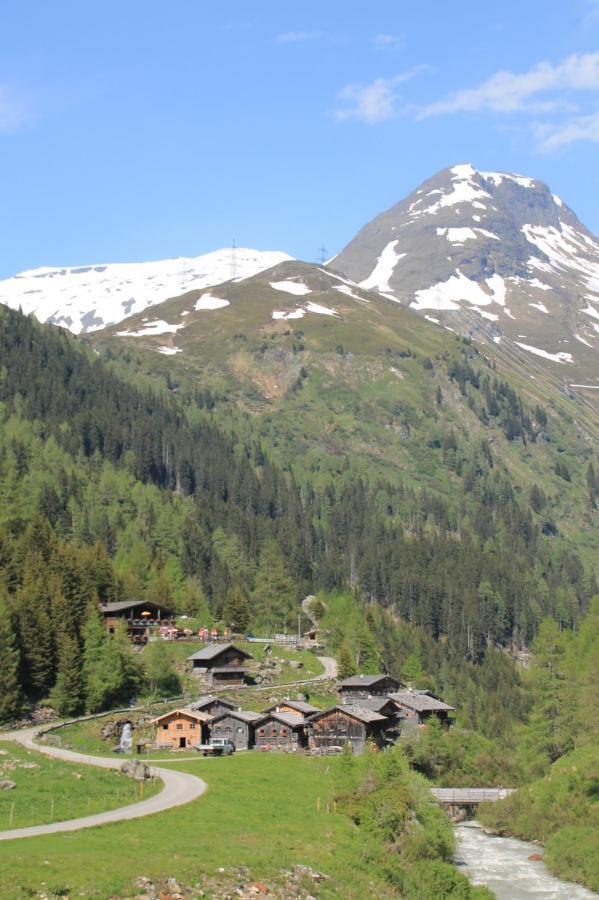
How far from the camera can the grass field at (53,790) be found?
53.9 meters

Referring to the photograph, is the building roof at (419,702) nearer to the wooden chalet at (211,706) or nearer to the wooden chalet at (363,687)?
the wooden chalet at (363,687)

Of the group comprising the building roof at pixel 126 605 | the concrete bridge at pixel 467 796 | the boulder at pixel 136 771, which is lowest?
the concrete bridge at pixel 467 796

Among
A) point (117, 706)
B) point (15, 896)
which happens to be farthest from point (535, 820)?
point (15, 896)

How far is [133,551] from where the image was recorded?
166 metres

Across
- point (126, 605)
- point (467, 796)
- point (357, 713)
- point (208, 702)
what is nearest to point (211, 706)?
point (208, 702)

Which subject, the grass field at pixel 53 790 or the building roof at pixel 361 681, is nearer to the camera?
the grass field at pixel 53 790

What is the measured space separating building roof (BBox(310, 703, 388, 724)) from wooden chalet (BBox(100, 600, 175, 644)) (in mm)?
30491

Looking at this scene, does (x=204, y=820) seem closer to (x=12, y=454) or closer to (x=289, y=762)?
(x=289, y=762)

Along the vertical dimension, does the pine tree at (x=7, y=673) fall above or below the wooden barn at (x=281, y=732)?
above

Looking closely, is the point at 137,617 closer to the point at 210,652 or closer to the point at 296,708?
the point at 210,652

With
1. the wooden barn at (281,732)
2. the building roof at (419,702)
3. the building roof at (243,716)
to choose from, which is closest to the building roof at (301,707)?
the wooden barn at (281,732)

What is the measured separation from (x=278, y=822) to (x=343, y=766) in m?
18.3

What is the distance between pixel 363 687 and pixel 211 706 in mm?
22929

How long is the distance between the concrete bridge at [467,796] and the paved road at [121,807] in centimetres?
3282
